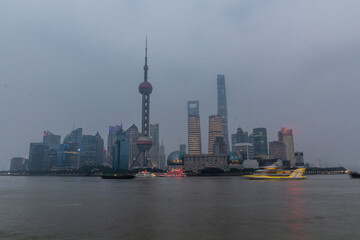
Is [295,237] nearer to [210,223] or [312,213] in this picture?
[210,223]

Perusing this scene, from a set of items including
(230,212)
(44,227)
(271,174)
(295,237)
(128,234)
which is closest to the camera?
(295,237)

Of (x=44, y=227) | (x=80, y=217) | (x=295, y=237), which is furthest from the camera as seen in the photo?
(x=80, y=217)

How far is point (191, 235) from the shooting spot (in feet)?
92.5

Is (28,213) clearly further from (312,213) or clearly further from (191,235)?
(312,213)

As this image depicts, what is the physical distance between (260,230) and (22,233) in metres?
26.3

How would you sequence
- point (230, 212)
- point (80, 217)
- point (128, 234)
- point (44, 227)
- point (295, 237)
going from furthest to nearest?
point (230, 212)
point (80, 217)
point (44, 227)
point (128, 234)
point (295, 237)

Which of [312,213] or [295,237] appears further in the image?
[312,213]

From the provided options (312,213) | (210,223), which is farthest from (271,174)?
(210,223)

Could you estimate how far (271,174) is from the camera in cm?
16638

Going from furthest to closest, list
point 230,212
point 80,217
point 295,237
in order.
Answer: point 230,212 → point 80,217 → point 295,237

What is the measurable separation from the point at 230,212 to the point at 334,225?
14.8 m

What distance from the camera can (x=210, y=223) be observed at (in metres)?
34.3

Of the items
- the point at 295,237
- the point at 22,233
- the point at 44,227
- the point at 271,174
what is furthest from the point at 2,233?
the point at 271,174

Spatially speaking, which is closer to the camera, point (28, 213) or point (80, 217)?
point (80, 217)
